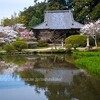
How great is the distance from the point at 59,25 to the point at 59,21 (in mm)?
1237

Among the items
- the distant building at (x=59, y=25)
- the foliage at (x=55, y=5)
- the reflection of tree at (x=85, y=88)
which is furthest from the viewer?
the foliage at (x=55, y=5)

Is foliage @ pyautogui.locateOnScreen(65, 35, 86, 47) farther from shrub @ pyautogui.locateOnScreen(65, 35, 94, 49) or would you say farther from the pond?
the pond

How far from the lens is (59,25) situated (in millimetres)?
50469

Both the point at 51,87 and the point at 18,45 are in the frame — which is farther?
the point at 18,45

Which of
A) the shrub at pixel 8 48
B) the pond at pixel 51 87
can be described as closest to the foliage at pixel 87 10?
the shrub at pixel 8 48

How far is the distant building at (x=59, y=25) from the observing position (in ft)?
164

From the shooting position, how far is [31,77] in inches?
649

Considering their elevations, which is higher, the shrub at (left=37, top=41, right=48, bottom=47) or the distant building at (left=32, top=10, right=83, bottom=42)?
the distant building at (left=32, top=10, right=83, bottom=42)

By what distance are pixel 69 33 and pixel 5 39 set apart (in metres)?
12.4

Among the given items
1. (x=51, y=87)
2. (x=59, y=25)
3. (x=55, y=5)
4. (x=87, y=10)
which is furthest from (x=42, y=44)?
(x=51, y=87)

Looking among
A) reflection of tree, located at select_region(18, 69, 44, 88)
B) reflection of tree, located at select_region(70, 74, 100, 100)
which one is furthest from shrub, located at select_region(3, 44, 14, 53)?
reflection of tree, located at select_region(70, 74, 100, 100)

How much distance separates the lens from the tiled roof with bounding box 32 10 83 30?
5016cm

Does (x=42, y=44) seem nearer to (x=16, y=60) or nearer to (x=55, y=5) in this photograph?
(x=55, y=5)

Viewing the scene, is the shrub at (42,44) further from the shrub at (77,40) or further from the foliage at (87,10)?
the foliage at (87,10)
